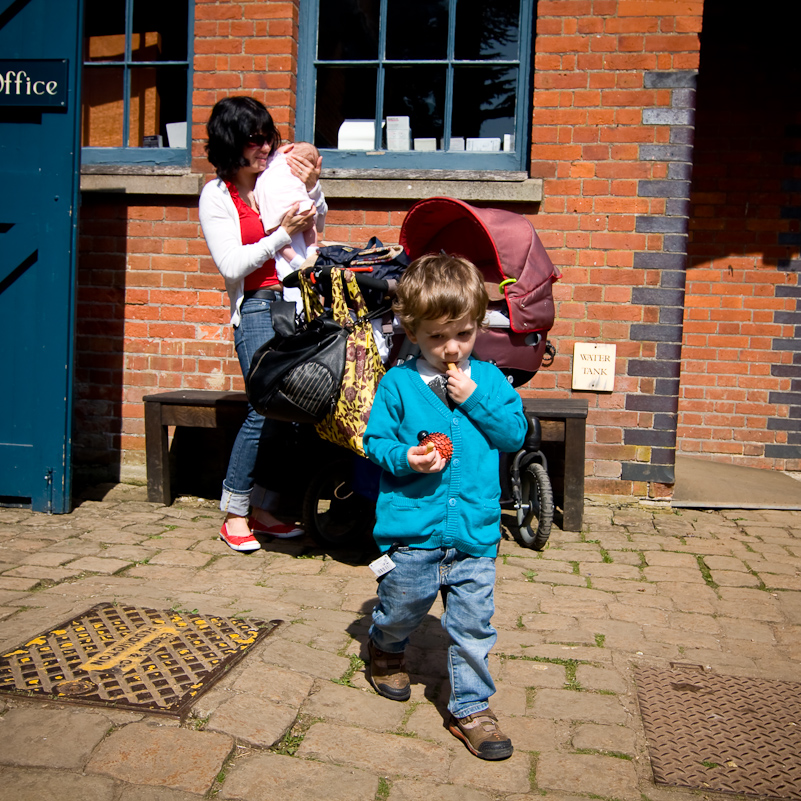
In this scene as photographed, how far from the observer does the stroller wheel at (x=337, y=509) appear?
13.6ft

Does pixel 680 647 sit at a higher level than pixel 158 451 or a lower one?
lower

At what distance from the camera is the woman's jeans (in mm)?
4105

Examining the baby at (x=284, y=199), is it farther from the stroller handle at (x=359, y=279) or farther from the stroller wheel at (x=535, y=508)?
the stroller wheel at (x=535, y=508)

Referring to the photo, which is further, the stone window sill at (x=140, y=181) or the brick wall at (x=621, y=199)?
the stone window sill at (x=140, y=181)

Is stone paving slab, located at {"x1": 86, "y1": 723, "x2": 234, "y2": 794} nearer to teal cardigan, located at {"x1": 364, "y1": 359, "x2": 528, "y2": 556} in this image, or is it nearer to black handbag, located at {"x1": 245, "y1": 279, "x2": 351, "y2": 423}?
teal cardigan, located at {"x1": 364, "y1": 359, "x2": 528, "y2": 556}

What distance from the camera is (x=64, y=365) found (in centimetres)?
462

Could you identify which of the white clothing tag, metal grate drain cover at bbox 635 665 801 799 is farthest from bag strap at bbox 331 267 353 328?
metal grate drain cover at bbox 635 665 801 799

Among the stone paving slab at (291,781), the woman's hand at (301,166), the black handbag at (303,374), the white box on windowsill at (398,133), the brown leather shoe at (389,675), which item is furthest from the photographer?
the white box on windowsill at (398,133)

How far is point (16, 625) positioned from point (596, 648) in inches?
84.5

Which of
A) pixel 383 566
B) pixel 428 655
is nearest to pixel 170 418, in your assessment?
pixel 428 655

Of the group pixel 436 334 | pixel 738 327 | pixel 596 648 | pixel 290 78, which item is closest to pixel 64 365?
pixel 290 78

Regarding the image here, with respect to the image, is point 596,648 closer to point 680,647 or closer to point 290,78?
point 680,647

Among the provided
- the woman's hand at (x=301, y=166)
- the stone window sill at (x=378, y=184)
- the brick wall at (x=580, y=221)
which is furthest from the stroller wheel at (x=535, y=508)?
the woman's hand at (x=301, y=166)

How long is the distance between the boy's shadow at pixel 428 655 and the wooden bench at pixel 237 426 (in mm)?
1458
